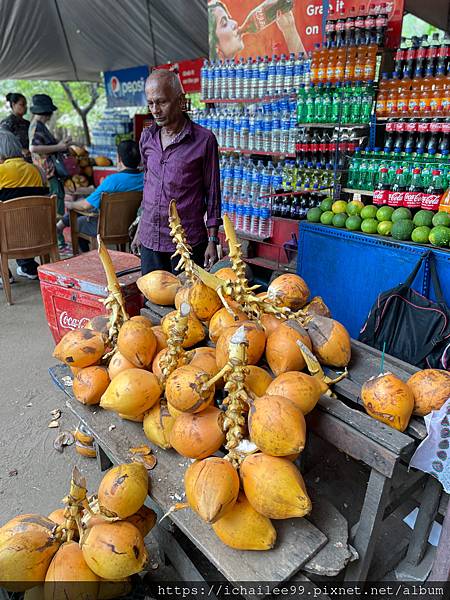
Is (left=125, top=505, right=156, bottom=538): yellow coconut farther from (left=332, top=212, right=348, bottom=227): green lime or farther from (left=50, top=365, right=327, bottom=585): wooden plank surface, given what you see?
(left=332, top=212, right=348, bottom=227): green lime

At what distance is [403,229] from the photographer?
316cm

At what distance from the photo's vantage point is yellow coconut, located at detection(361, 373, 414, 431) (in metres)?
1.21

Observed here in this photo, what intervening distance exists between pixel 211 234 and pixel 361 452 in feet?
6.32

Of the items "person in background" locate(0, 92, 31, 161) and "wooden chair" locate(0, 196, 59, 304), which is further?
"person in background" locate(0, 92, 31, 161)

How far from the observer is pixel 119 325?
1.73m

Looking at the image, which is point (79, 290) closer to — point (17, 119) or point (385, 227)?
point (385, 227)

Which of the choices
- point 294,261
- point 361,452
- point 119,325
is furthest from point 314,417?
point 294,261

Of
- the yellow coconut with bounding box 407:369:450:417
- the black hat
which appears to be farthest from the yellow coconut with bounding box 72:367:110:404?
the black hat

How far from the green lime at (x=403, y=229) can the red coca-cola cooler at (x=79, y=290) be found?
1837mm

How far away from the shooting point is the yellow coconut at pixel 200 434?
1219mm

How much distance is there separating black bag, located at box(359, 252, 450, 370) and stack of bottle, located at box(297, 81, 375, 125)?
158 cm

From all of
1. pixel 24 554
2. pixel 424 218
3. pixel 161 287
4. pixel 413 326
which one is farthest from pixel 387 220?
pixel 24 554

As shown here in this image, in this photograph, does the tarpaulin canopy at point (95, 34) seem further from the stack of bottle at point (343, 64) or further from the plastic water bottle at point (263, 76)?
the stack of bottle at point (343, 64)

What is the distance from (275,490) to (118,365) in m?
0.74
